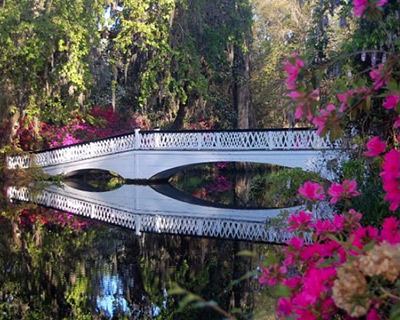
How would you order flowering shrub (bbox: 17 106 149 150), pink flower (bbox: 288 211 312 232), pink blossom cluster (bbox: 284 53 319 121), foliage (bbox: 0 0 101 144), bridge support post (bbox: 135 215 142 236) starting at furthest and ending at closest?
flowering shrub (bbox: 17 106 149 150) < foliage (bbox: 0 0 101 144) < bridge support post (bbox: 135 215 142 236) < pink flower (bbox: 288 211 312 232) < pink blossom cluster (bbox: 284 53 319 121)

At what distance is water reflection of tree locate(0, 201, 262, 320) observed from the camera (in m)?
5.02

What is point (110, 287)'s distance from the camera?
5.64 metres

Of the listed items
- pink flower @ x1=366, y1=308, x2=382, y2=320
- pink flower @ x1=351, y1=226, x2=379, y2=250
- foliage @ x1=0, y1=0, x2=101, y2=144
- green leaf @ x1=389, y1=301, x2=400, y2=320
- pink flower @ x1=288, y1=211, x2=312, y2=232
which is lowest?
pink flower @ x1=366, y1=308, x2=382, y2=320

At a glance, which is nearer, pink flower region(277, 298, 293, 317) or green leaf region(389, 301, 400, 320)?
green leaf region(389, 301, 400, 320)

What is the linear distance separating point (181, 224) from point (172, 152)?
753 centimetres

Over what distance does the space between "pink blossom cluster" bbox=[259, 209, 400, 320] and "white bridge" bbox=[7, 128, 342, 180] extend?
11.7m

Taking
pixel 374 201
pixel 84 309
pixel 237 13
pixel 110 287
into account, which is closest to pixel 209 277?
pixel 110 287

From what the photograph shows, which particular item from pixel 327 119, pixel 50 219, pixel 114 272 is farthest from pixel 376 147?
pixel 50 219

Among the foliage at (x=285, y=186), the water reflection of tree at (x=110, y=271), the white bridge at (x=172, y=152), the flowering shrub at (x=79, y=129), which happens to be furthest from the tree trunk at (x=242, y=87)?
the water reflection of tree at (x=110, y=271)

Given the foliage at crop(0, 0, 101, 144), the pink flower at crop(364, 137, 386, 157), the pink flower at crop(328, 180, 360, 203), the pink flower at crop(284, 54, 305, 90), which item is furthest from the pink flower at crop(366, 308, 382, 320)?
the foliage at crop(0, 0, 101, 144)

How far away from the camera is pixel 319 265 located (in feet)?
5.65

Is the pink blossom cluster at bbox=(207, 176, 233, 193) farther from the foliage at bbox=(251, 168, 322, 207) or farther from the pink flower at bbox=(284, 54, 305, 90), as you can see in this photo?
the pink flower at bbox=(284, 54, 305, 90)

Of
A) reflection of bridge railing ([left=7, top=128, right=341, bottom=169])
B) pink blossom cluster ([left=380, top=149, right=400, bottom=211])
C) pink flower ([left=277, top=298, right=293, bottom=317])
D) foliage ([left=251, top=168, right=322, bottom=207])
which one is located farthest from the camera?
reflection of bridge railing ([left=7, top=128, right=341, bottom=169])

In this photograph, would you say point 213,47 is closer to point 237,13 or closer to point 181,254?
point 237,13
